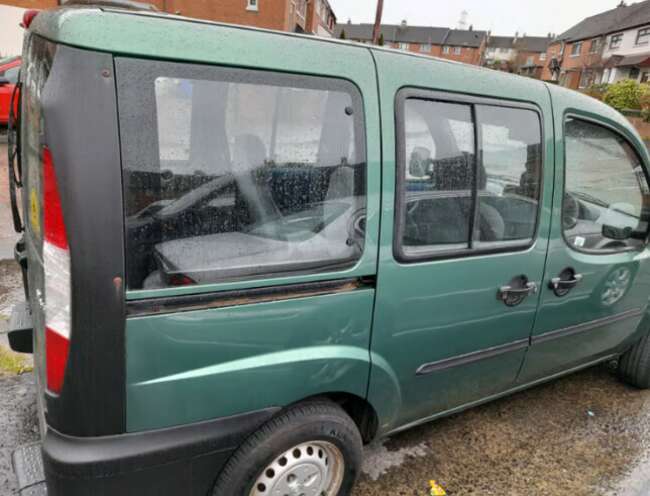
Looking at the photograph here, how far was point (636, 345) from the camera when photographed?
3.37 meters

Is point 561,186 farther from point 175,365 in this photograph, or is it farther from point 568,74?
point 568,74

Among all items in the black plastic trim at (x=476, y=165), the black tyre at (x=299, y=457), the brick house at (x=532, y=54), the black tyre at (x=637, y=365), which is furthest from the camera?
the brick house at (x=532, y=54)

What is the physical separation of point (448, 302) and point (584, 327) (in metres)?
1.24

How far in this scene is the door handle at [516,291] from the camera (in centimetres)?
234

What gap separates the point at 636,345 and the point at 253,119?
3.19 metres

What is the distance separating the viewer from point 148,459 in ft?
5.04

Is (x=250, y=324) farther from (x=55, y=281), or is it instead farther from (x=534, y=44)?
(x=534, y=44)

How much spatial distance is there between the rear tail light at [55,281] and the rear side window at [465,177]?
3.92 ft

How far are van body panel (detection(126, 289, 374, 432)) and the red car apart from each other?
917 centimetres

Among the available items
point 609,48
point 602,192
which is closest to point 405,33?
point 609,48

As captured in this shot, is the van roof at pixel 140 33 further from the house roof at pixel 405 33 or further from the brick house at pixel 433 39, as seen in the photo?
the house roof at pixel 405 33

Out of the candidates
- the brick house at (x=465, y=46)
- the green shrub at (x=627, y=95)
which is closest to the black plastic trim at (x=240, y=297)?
the green shrub at (x=627, y=95)

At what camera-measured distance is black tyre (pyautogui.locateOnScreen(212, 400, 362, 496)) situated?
5.73ft

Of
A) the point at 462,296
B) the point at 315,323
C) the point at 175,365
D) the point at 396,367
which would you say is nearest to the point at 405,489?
the point at 396,367
